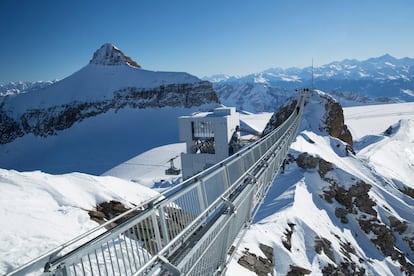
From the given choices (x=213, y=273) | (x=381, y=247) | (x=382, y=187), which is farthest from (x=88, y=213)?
(x=382, y=187)

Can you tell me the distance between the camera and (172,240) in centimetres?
398

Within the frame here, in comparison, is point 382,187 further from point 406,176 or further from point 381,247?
point 406,176

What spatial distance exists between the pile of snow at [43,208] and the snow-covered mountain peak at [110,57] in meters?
77.7

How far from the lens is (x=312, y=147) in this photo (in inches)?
948

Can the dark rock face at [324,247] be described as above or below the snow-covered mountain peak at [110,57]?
below

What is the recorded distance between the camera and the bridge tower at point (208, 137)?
2134cm

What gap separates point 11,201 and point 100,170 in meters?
37.7

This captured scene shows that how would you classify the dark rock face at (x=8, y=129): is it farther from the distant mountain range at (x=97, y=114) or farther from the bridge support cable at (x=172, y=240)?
the bridge support cable at (x=172, y=240)

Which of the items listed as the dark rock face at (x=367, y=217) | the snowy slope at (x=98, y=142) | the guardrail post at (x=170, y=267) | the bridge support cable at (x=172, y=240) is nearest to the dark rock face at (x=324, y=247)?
the dark rock face at (x=367, y=217)

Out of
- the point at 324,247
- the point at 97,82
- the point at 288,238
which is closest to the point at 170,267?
the point at 288,238

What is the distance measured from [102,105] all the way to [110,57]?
20084 mm

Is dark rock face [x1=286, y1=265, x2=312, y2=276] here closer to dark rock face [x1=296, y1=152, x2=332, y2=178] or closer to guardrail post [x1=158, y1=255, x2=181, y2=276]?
guardrail post [x1=158, y1=255, x2=181, y2=276]

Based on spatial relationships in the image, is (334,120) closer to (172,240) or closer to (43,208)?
(43,208)

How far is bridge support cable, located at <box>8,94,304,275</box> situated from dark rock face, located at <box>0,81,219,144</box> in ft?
190
